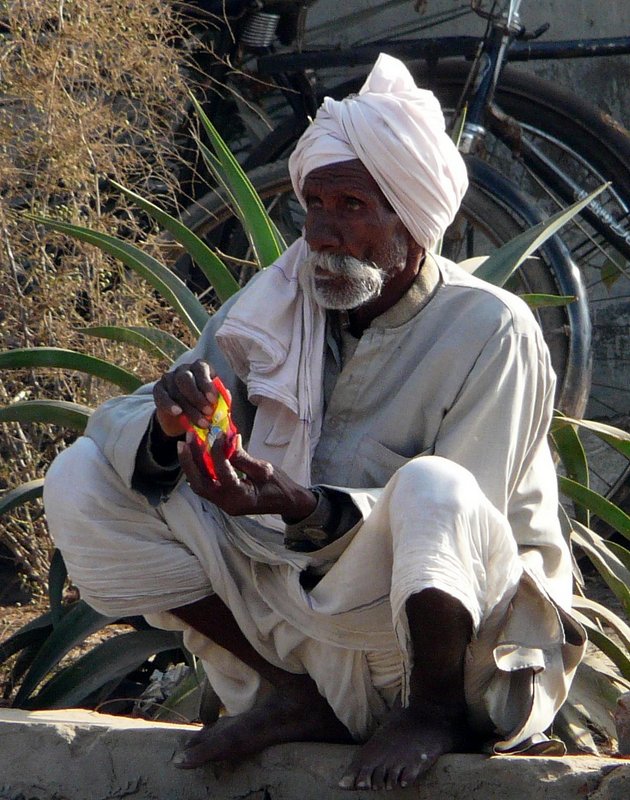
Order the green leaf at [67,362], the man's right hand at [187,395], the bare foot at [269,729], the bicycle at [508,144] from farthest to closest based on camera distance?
the bicycle at [508,144] < the green leaf at [67,362] < the bare foot at [269,729] < the man's right hand at [187,395]

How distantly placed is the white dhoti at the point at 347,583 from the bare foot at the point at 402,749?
8cm

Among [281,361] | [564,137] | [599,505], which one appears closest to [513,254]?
[599,505]

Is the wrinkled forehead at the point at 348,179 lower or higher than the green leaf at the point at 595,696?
higher

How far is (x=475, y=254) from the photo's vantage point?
6.26 meters

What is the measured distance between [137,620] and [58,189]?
1.52m

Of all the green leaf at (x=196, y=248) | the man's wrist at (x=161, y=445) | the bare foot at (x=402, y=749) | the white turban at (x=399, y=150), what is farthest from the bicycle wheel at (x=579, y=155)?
the bare foot at (x=402, y=749)

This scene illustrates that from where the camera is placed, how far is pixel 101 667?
3.80 m

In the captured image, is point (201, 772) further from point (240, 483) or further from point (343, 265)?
point (343, 265)

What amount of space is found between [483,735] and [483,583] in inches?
12.9

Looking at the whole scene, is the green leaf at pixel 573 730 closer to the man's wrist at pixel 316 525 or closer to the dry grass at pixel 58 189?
the man's wrist at pixel 316 525

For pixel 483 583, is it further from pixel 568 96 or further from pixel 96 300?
pixel 568 96

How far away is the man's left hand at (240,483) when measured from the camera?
2.55m

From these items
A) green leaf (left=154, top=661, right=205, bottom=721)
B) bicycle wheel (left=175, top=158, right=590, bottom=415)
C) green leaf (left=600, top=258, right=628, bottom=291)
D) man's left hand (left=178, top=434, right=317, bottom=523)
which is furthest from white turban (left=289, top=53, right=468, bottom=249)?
green leaf (left=600, top=258, right=628, bottom=291)

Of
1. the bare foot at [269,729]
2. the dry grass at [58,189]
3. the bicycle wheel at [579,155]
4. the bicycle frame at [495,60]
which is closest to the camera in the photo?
Answer: the bare foot at [269,729]
